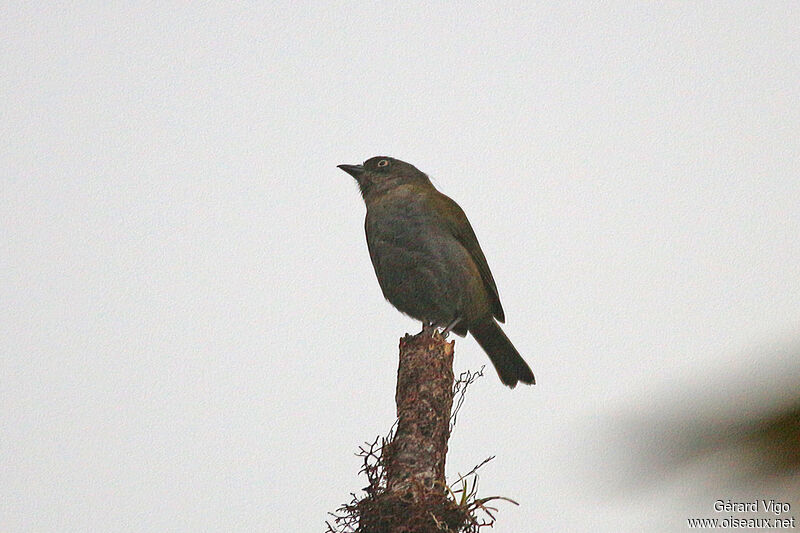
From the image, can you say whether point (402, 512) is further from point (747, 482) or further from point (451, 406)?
point (747, 482)

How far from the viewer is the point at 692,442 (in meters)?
0.69

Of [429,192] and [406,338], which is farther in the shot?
[429,192]

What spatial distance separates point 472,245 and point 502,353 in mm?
→ 976

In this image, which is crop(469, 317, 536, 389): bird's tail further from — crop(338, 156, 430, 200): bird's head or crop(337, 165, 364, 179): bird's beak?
crop(337, 165, 364, 179): bird's beak

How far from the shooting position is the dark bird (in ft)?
21.7

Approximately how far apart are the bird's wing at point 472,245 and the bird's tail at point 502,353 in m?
0.13

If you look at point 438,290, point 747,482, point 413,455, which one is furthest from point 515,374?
point 747,482

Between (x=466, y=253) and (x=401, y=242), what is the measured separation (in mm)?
583

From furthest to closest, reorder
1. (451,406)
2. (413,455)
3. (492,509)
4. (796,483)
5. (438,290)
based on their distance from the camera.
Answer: (438,290) → (451,406) → (413,455) → (492,509) → (796,483)

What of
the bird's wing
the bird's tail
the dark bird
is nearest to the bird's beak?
the dark bird

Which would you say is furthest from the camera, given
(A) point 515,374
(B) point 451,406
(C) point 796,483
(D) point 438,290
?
(A) point 515,374

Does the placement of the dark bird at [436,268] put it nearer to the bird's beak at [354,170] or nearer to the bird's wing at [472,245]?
the bird's wing at [472,245]

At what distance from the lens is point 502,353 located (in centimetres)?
709

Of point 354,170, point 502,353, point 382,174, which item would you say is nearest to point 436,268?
point 502,353
